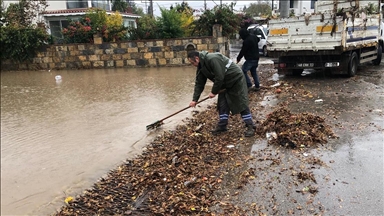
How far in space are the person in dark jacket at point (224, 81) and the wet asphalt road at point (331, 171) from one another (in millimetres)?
618

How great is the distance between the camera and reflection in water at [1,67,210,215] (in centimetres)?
459

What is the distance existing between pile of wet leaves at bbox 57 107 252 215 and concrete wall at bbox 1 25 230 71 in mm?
10980

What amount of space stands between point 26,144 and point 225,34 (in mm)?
12652

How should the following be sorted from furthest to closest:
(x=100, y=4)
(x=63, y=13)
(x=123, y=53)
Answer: (x=100, y=4)
(x=63, y=13)
(x=123, y=53)

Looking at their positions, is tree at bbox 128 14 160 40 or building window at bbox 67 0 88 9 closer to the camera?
tree at bbox 128 14 160 40

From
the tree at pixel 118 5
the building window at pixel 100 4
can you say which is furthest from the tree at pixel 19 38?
the tree at pixel 118 5

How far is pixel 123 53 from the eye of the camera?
16.5 m

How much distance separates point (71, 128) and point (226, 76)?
3.93m

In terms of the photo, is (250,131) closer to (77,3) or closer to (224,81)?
(224,81)

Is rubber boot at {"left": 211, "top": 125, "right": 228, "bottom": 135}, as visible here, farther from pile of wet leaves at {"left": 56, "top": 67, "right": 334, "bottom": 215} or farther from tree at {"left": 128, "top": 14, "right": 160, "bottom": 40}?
tree at {"left": 128, "top": 14, "right": 160, "bottom": 40}

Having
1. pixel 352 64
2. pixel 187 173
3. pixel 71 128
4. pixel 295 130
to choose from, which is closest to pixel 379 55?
pixel 352 64

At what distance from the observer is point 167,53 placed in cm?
1617

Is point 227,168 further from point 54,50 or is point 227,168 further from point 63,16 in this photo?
point 63,16

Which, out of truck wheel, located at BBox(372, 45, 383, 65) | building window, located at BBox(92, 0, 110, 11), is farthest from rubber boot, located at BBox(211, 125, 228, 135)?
building window, located at BBox(92, 0, 110, 11)
